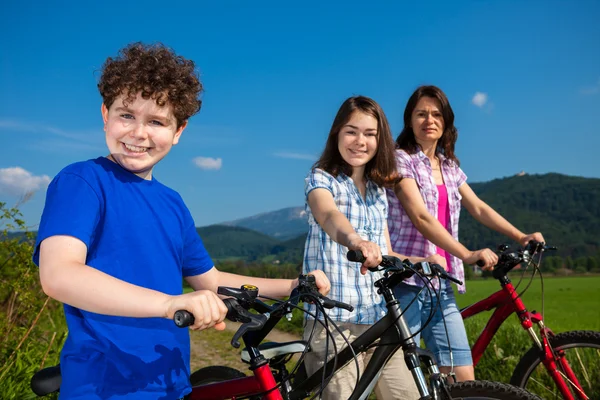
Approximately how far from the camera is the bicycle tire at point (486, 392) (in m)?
2.37

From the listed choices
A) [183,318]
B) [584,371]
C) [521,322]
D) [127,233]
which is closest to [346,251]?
[127,233]

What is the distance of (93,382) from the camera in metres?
1.76

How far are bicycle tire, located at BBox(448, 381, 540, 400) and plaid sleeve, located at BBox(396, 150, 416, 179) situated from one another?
1.44m

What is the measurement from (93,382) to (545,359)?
3.12 m

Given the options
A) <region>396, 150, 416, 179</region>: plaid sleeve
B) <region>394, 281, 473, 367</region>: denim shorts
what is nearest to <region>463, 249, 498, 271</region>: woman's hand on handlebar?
<region>394, 281, 473, 367</region>: denim shorts

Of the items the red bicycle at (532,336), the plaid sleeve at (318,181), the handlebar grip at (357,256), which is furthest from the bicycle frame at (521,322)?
the handlebar grip at (357,256)

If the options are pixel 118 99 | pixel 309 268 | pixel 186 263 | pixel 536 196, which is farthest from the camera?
pixel 536 196

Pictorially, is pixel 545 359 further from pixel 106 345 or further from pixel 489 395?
pixel 106 345

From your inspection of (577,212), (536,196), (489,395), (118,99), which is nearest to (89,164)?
(118,99)

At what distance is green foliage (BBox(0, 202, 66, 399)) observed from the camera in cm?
438

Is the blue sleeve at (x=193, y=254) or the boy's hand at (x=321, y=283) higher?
the blue sleeve at (x=193, y=254)

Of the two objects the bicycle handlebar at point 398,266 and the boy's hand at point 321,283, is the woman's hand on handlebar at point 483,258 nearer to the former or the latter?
the bicycle handlebar at point 398,266

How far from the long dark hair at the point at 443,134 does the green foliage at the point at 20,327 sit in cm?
297

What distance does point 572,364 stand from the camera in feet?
15.4
